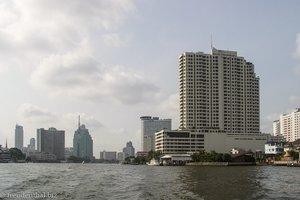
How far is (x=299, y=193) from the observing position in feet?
182

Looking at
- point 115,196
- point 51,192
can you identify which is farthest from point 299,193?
point 51,192

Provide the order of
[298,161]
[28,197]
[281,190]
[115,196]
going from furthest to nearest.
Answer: [298,161] < [281,190] < [115,196] < [28,197]

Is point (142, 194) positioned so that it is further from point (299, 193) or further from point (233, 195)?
point (299, 193)

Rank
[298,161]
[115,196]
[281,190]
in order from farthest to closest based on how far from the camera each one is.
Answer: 1. [298,161]
2. [281,190]
3. [115,196]

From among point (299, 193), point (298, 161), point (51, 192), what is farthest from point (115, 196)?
point (298, 161)

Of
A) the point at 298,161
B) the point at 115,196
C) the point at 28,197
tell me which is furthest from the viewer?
the point at 298,161

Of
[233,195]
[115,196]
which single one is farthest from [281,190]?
[115,196]

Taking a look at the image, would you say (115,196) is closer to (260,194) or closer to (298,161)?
(260,194)

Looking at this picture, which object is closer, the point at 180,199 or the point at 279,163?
the point at 180,199

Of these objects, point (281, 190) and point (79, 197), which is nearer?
point (79, 197)

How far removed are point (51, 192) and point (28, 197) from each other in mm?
6412

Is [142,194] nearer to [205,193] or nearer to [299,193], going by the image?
[205,193]

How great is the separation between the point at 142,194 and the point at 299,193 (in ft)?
61.0

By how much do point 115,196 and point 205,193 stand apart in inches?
425
